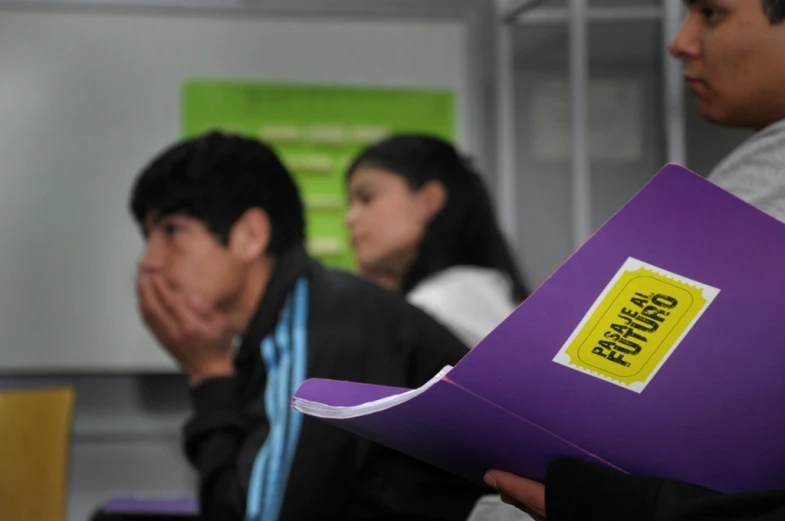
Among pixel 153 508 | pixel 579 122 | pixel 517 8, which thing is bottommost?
pixel 153 508

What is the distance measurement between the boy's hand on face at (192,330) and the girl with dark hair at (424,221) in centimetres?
67

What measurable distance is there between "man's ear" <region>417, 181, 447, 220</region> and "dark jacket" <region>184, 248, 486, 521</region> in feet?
2.77

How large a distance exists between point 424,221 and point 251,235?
0.76 metres

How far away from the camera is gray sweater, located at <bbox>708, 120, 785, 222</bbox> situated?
0.71 meters

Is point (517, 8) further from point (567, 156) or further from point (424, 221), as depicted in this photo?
point (424, 221)

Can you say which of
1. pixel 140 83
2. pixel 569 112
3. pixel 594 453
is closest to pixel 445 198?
pixel 569 112

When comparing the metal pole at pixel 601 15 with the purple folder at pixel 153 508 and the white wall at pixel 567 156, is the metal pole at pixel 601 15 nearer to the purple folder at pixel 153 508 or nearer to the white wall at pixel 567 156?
the white wall at pixel 567 156

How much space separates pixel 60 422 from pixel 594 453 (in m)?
1.79

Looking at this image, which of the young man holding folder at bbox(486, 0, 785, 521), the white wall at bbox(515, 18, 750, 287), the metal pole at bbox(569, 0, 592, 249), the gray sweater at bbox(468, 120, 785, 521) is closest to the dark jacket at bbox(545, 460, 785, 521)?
the young man holding folder at bbox(486, 0, 785, 521)

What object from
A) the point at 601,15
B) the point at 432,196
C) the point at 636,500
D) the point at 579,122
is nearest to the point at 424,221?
the point at 432,196

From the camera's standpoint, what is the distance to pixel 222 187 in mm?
1352

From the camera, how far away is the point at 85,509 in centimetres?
257

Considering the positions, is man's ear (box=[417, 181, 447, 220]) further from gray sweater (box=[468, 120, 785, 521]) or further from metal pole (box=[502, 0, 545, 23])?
gray sweater (box=[468, 120, 785, 521])

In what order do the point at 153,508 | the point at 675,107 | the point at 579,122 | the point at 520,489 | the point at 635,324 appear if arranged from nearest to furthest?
the point at 635,324 → the point at 520,489 → the point at 153,508 → the point at 675,107 → the point at 579,122
